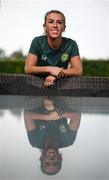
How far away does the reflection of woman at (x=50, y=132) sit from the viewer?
1.28m

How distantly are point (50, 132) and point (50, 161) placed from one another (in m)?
0.54

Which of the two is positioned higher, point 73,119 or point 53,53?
point 53,53

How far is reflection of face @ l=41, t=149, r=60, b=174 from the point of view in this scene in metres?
1.18

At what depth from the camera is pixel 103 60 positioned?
53.0ft

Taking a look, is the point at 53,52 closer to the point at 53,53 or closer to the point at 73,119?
the point at 53,53

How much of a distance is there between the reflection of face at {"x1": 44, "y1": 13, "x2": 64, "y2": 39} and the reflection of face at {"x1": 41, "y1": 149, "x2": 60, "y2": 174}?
2853 mm

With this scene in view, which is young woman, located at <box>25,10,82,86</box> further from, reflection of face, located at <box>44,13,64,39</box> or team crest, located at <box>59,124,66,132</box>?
team crest, located at <box>59,124,66,132</box>

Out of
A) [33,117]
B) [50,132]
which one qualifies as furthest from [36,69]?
[50,132]

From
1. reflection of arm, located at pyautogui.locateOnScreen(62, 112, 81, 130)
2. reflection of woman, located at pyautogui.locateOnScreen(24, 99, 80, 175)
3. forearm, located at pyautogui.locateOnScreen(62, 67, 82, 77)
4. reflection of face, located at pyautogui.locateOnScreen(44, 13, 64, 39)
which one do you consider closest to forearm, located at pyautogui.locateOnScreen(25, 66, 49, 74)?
forearm, located at pyautogui.locateOnScreen(62, 67, 82, 77)

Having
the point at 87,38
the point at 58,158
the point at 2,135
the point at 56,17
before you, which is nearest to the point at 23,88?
the point at 56,17

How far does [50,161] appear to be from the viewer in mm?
1270

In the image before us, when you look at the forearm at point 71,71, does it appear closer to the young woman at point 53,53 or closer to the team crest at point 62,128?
the young woman at point 53,53

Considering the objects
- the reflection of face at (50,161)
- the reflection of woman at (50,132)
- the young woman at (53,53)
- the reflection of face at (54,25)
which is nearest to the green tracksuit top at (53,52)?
the young woman at (53,53)

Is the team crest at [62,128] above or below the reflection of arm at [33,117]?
below
